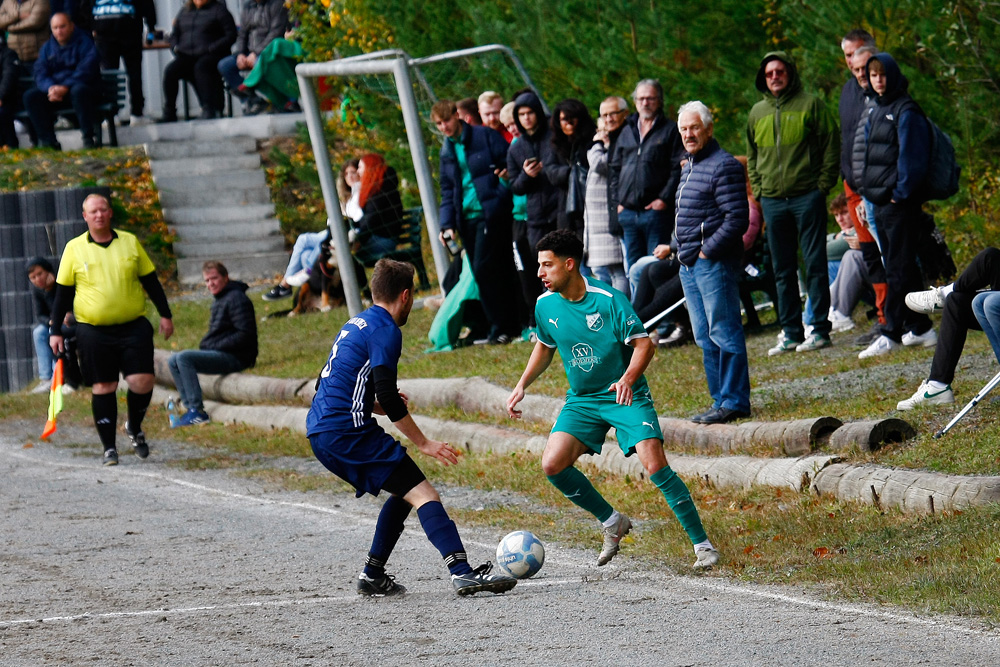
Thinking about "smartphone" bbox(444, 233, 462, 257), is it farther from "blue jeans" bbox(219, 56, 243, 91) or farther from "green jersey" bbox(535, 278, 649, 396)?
"blue jeans" bbox(219, 56, 243, 91)

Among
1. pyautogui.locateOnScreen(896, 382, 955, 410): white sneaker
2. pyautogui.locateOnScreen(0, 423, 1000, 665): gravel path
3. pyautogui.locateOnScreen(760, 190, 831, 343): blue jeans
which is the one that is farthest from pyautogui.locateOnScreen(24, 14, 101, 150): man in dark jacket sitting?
pyautogui.locateOnScreen(896, 382, 955, 410): white sneaker

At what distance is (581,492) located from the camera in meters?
7.58

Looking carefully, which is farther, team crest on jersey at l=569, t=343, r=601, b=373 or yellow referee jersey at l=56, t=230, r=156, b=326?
yellow referee jersey at l=56, t=230, r=156, b=326

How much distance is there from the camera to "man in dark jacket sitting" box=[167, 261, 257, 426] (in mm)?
14883

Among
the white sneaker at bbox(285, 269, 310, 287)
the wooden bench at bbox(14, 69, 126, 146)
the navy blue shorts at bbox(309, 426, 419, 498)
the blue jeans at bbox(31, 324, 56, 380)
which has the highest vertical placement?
the wooden bench at bbox(14, 69, 126, 146)

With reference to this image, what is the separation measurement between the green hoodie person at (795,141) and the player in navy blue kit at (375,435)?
18.4ft

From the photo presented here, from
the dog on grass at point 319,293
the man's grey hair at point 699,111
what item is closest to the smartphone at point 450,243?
the dog on grass at point 319,293

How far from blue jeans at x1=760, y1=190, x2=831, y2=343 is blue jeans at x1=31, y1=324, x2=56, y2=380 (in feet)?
32.8

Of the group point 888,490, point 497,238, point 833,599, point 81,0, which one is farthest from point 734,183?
point 81,0

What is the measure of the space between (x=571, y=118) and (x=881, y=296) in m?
2.96

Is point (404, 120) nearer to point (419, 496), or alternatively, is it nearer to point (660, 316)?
point (660, 316)

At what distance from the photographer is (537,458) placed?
415 inches

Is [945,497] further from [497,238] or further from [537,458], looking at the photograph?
[497,238]

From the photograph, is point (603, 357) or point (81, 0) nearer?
point (603, 357)
